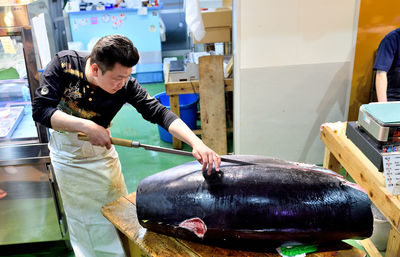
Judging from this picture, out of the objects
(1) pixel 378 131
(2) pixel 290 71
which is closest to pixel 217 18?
(2) pixel 290 71

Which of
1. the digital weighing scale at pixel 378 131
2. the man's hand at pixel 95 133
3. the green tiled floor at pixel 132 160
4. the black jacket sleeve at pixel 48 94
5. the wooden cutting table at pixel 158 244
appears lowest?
the green tiled floor at pixel 132 160

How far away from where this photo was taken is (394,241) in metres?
2.02

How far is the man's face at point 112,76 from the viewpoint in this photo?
157 cm

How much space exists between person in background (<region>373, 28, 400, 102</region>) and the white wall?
41cm

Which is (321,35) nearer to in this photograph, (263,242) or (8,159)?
(263,242)

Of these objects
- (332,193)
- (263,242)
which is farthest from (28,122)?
(332,193)

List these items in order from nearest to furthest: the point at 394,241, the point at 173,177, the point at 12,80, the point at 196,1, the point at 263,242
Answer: the point at 263,242 < the point at 173,177 < the point at 394,241 < the point at 12,80 < the point at 196,1

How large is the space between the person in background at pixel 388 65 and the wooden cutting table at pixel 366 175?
56 cm

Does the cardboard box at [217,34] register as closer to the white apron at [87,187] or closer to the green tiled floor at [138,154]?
the green tiled floor at [138,154]

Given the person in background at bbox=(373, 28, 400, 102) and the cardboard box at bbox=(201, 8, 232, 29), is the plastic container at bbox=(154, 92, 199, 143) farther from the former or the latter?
the person in background at bbox=(373, 28, 400, 102)

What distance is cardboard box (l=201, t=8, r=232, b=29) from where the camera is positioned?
3.56 metres

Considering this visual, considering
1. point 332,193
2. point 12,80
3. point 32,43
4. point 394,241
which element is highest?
point 32,43

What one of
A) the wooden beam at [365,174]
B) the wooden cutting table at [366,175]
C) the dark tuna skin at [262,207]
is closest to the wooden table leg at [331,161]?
the wooden cutting table at [366,175]

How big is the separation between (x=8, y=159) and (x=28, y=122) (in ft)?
1.51
